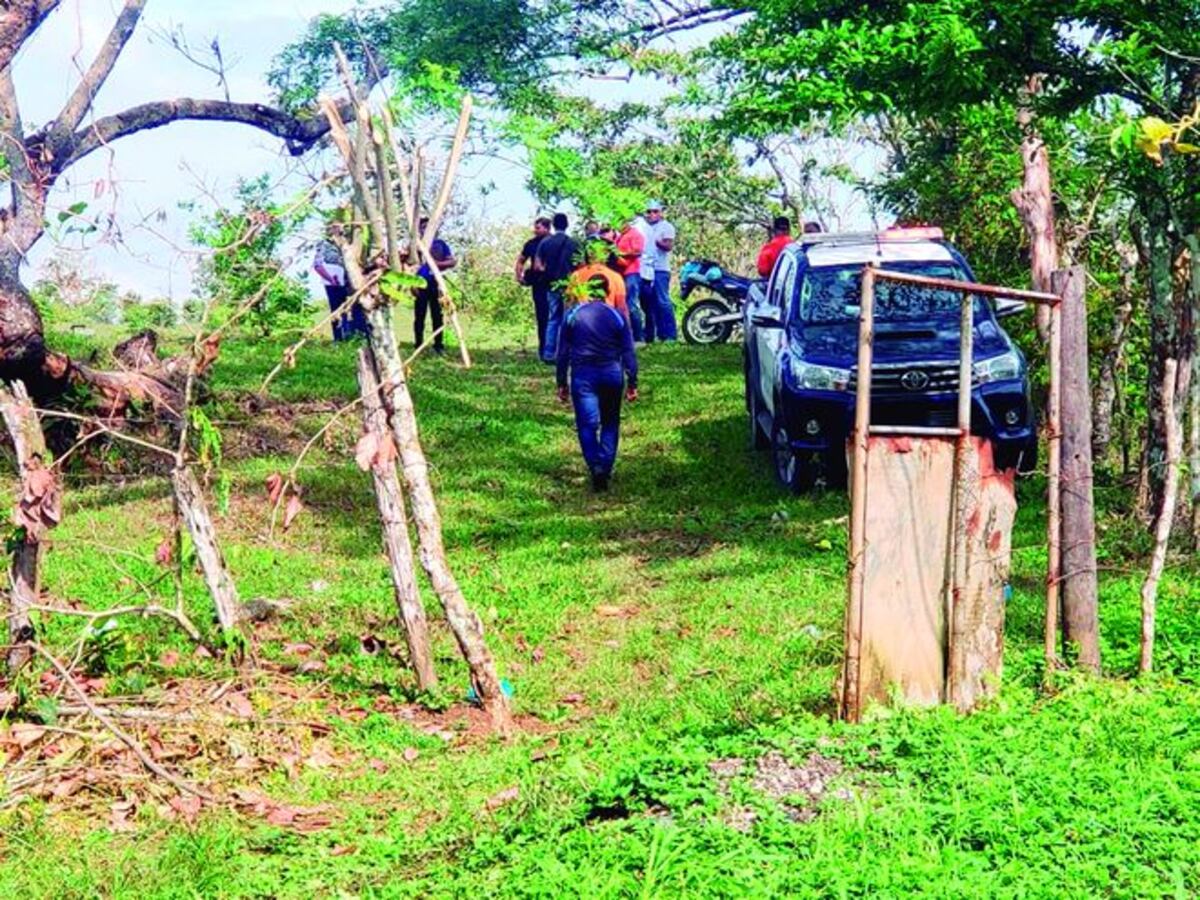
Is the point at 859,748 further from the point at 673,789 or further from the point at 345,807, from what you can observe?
the point at 345,807

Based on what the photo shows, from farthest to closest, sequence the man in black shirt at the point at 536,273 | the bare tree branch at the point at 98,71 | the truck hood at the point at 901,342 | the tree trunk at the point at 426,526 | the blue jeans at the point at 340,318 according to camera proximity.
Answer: the man in black shirt at the point at 536,273 → the blue jeans at the point at 340,318 → the bare tree branch at the point at 98,71 → the truck hood at the point at 901,342 → the tree trunk at the point at 426,526

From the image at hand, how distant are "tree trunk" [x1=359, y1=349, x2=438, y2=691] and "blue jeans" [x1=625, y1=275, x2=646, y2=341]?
12.8 m

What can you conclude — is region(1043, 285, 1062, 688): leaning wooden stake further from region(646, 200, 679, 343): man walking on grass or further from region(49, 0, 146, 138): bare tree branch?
region(646, 200, 679, 343): man walking on grass

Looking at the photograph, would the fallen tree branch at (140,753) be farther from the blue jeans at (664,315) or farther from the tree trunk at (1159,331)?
the blue jeans at (664,315)

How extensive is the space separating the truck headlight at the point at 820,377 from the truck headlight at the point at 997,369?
98cm

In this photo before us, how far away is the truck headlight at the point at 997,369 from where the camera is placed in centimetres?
1146

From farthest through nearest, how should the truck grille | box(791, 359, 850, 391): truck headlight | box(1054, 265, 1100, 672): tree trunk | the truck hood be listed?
1. box(791, 359, 850, 391): truck headlight
2. the truck hood
3. the truck grille
4. box(1054, 265, 1100, 672): tree trunk

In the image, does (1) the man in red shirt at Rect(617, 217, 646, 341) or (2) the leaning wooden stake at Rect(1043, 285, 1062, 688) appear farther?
(1) the man in red shirt at Rect(617, 217, 646, 341)

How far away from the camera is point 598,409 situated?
42.5 ft

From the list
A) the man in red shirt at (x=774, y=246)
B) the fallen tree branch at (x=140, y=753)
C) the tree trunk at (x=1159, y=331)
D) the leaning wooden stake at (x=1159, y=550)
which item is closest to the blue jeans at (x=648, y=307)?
the man in red shirt at (x=774, y=246)

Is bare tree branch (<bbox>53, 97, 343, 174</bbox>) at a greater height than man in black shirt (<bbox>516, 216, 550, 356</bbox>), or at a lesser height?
greater

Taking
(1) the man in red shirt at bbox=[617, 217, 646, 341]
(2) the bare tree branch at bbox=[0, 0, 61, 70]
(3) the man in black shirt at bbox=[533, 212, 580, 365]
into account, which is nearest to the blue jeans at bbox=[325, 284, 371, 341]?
(3) the man in black shirt at bbox=[533, 212, 580, 365]

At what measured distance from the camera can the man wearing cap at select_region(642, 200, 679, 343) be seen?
2133 cm

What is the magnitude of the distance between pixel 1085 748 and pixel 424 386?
12827 mm
